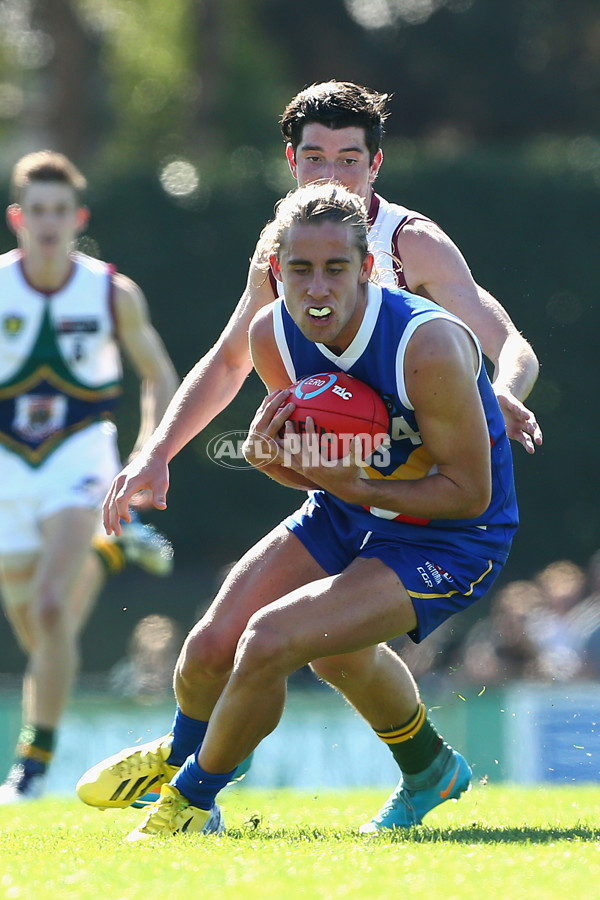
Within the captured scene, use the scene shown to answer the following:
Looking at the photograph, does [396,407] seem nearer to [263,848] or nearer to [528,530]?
[263,848]

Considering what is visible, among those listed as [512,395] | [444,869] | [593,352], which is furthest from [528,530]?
[444,869]

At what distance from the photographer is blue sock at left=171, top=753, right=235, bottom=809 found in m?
4.11

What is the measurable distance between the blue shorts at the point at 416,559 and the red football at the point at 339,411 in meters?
0.33

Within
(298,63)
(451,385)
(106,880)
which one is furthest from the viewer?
(298,63)

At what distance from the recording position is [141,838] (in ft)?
13.2

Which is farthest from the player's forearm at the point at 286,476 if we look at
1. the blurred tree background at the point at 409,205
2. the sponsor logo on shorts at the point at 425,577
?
the blurred tree background at the point at 409,205

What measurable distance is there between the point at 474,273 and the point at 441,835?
9.78m

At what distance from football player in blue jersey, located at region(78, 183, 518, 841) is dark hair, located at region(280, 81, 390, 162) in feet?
1.96

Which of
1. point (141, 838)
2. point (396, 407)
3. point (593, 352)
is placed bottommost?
point (141, 838)

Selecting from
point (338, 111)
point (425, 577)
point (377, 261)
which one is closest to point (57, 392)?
point (338, 111)

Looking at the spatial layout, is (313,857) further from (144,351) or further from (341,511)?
(144,351)

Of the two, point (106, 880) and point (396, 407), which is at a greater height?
point (396, 407)

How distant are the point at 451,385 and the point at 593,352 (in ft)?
32.7

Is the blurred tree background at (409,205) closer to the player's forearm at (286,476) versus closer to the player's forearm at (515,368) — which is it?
the player's forearm at (515,368)
